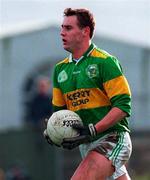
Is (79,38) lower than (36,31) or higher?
higher

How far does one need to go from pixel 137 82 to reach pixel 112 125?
15.4m

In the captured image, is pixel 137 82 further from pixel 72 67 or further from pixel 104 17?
pixel 72 67

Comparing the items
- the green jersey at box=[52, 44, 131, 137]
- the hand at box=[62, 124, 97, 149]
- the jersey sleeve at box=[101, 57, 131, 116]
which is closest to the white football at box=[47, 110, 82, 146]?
the hand at box=[62, 124, 97, 149]

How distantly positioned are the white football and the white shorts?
1.04ft

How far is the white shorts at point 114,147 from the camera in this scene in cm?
1082

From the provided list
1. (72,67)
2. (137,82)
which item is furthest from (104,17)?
(72,67)

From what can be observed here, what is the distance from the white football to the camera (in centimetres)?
1068

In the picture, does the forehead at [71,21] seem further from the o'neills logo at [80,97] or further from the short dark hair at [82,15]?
the o'neills logo at [80,97]

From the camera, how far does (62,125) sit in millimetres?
10703

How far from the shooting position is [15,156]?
1912 cm

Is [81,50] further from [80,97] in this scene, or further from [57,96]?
[57,96]

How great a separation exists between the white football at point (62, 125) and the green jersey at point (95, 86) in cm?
16

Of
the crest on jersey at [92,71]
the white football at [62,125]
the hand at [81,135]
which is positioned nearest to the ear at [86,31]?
the crest on jersey at [92,71]

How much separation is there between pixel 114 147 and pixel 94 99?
1.72 ft
